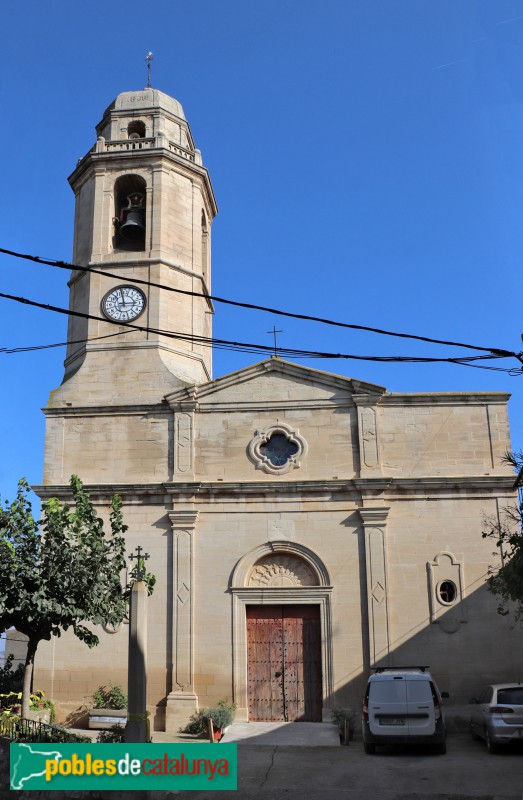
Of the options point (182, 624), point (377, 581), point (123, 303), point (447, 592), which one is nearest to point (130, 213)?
point (123, 303)

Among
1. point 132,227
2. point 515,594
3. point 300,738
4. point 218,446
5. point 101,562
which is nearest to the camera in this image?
point 515,594

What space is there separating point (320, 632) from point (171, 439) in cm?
637

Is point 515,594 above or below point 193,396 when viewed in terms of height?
below

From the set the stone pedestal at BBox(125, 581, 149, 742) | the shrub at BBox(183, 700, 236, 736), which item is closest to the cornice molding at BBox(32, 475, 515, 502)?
the shrub at BBox(183, 700, 236, 736)

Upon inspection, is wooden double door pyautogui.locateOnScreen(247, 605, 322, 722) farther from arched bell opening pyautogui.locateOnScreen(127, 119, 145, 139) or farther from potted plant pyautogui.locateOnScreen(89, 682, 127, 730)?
arched bell opening pyautogui.locateOnScreen(127, 119, 145, 139)

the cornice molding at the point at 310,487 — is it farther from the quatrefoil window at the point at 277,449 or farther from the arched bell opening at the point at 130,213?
the arched bell opening at the point at 130,213

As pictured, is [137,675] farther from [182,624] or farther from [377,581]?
[377,581]

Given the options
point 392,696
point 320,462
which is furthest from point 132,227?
point 392,696

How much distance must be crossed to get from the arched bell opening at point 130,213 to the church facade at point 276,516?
65.6 inches

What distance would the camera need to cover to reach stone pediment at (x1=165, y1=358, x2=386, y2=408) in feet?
76.7

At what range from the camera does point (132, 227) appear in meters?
26.3

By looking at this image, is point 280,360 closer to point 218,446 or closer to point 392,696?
point 218,446

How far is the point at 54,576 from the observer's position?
16.6 meters

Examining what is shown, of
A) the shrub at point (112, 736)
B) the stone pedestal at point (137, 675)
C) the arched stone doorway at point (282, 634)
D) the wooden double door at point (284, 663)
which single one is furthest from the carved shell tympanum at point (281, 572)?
the stone pedestal at point (137, 675)
